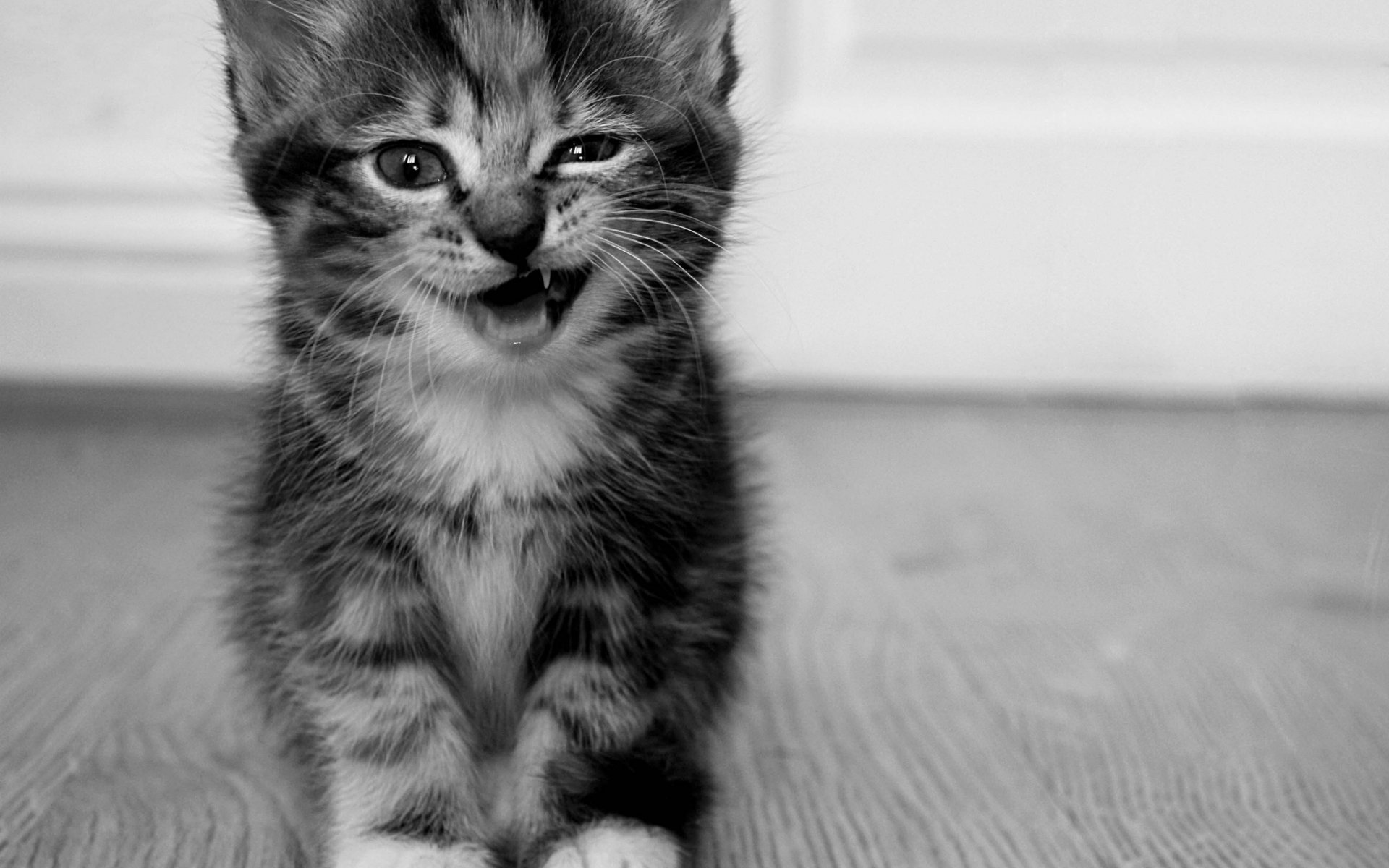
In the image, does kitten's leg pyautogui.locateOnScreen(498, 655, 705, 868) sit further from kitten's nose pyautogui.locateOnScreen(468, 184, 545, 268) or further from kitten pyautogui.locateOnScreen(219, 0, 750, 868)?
kitten's nose pyautogui.locateOnScreen(468, 184, 545, 268)

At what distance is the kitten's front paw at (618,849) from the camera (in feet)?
2.55

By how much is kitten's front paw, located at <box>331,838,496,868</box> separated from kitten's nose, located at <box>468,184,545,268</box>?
13.0 inches

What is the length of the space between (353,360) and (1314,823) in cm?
65

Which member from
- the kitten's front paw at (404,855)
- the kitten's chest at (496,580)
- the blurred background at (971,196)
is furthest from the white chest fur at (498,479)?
the blurred background at (971,196)

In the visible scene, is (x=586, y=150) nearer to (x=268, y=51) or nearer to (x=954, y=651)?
(x=268, y=51)

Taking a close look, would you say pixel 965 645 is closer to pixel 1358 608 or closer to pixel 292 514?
pixel 1358 608

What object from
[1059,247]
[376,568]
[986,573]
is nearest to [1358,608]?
[986,573]

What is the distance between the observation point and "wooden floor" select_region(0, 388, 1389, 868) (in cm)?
86

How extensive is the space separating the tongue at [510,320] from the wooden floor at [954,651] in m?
0.32

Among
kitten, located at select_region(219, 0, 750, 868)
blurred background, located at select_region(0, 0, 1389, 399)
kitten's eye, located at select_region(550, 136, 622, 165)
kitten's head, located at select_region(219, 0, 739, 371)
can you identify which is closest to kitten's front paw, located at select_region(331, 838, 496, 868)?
kitten, located at select_region(219, 0, 750, 868)

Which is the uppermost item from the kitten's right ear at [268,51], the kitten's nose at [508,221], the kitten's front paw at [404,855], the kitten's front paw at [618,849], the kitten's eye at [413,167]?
the kitten's right ear at [268,51]

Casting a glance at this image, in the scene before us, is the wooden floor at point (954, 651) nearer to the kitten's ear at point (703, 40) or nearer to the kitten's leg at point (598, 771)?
the kitten's leg at point (598, 771)

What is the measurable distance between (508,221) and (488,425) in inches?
5.9

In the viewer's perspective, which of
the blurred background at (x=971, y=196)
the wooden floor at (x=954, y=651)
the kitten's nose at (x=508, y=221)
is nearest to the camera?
the kitten's nose at (x=508, y=221)
